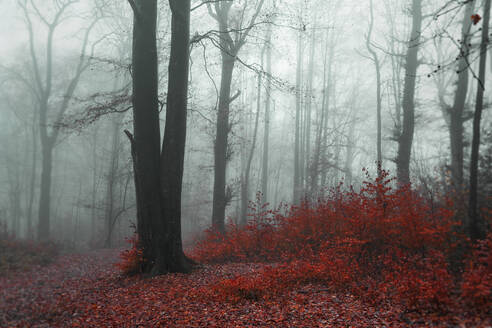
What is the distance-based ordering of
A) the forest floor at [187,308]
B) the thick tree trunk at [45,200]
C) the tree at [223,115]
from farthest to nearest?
the thick tree trunk at [45,200] < the tree at [223,115] < the forest floor at [187,308]

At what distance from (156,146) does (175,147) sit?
37 centimetres

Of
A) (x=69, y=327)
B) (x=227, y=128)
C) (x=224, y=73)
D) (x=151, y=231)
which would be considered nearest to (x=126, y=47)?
(x=224, y=73)

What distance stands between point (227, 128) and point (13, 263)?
7.48 m

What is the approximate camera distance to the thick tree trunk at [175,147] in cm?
561

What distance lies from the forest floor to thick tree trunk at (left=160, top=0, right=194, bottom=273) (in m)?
0.42

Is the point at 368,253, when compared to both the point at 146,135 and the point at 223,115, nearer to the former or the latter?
the point at 146,135

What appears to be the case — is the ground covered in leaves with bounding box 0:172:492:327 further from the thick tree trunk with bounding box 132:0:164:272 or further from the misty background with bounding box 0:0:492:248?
the misty background with bounding box 0:0:492:248

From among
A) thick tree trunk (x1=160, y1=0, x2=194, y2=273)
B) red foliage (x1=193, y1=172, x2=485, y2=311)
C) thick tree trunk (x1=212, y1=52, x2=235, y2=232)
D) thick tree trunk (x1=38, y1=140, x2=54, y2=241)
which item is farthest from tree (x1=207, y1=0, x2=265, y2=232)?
thick tree trunk (x1=38, y1=140, x2=54, y2=241)

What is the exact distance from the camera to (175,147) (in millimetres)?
5801

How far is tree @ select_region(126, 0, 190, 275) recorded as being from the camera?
5648 mm

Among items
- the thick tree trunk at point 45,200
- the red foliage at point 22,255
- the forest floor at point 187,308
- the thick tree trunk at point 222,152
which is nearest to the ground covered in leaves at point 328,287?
the forest floor at point 187,308

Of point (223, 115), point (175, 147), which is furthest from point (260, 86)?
point (175, 147)

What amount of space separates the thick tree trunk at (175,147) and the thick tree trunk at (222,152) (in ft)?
12.7

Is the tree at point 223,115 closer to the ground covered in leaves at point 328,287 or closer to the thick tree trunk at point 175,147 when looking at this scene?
the ground covered in leaves at point 328,287
